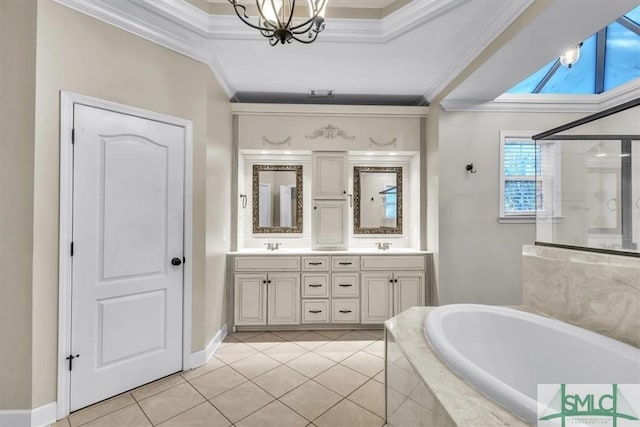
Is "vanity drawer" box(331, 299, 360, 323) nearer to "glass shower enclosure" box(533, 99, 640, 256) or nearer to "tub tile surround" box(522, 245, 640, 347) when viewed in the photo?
"tub tile surround" box(522, 245, 640, 347)

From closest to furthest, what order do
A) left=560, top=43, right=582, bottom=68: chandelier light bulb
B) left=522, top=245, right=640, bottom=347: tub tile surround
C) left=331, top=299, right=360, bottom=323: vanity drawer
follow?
left=522, top=245, right=640, bottom=347: tub tile surround, left=560, top=43, right=582, bottom=68: chandelier light bulb, left=331, top=299, right=360, bottom=323: vanity drawer

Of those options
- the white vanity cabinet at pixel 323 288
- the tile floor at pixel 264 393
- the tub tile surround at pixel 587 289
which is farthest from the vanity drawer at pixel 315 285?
the tub tile surround at pixel 587 289

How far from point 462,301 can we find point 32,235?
11.6 feet

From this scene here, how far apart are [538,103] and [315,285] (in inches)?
121

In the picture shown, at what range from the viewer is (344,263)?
314cm

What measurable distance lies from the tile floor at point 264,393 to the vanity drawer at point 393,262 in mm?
802

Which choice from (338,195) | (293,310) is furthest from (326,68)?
(293,310)

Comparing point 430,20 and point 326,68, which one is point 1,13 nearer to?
point 326,68

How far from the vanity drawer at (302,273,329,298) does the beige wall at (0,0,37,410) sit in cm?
209

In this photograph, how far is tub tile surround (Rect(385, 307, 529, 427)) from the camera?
0.91 meters

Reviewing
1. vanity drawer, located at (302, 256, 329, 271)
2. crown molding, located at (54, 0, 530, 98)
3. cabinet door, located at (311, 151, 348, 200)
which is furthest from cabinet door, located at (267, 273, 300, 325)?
crown molding, located at (54, 0, 530, 98)

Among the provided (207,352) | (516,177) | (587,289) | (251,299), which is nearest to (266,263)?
(251,299)

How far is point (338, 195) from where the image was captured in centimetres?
333

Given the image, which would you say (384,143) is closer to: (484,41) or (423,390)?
(484,41)
